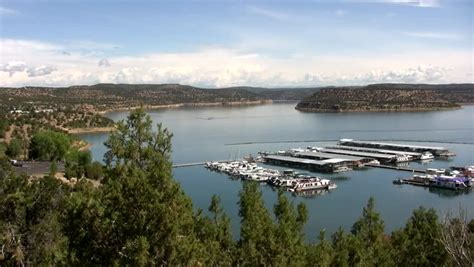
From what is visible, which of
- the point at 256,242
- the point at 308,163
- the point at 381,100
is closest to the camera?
the point at 256,242

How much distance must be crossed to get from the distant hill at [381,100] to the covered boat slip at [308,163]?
9257 centimetres

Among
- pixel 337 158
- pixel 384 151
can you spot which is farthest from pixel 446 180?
pixel 384 151

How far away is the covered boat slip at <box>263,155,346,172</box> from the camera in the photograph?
57344 mm

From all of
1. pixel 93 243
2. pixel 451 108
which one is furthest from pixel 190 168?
pixel 451 108

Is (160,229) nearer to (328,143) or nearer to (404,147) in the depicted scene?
(404,147)

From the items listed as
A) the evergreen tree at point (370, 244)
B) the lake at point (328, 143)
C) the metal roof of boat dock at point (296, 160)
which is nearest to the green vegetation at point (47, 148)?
the lake at point (328, 143)

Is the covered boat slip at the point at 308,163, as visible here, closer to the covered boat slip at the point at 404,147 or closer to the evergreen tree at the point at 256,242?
the covered boat slip at the point at 404,147

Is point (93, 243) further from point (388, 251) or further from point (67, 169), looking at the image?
point (67, 169)

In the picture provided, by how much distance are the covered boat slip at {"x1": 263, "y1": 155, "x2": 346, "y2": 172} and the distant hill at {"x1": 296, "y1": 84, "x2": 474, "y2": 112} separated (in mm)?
92567

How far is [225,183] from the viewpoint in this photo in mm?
49875

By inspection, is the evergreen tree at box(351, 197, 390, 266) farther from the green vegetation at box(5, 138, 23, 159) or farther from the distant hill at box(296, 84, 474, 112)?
the distant hill at box(296, 84, 474, 112)

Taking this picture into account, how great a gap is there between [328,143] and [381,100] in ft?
276

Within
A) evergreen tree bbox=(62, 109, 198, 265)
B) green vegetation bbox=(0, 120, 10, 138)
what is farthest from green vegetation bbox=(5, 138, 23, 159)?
evergreen tree bbox=(62, 109, 198, 265)

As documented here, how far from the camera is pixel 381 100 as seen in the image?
159375mm
